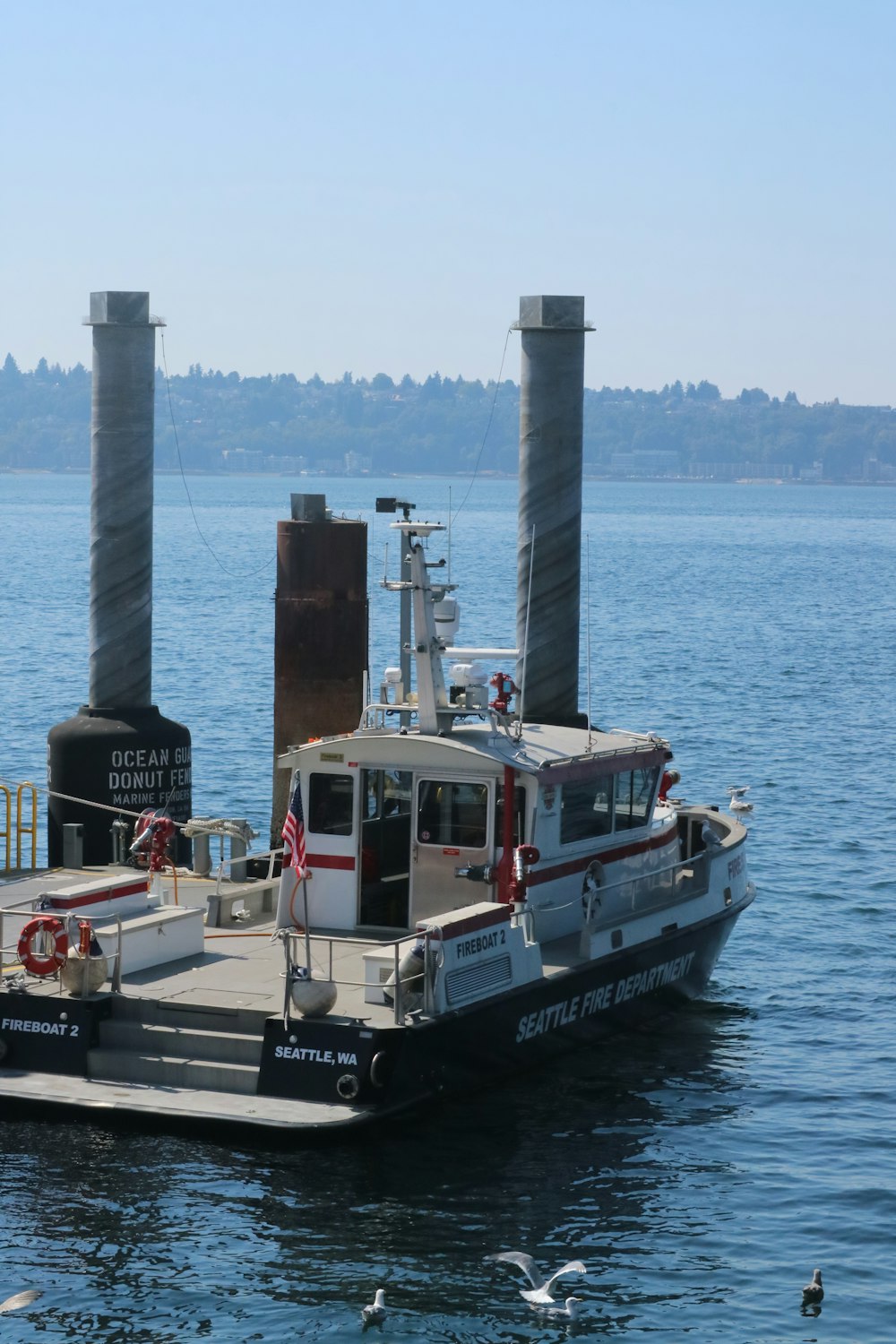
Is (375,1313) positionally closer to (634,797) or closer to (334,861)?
(334,861)

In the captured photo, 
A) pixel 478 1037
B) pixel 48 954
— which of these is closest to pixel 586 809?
pixel 478 1037

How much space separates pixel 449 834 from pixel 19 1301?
6110mm

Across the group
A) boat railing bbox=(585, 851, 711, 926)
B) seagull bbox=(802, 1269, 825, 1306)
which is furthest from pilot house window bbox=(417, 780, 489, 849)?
seagull bbox=(802, 1269, 825, 1306)

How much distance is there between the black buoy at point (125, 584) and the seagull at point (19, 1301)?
34.0 ft

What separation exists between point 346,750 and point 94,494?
696 cm

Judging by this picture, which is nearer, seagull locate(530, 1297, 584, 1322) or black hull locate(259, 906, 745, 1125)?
seagull locate(530, 1297, 584, 1322)

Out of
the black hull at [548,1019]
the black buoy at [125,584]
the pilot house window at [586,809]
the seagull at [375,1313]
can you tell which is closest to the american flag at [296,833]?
the black hull at [548,1019]

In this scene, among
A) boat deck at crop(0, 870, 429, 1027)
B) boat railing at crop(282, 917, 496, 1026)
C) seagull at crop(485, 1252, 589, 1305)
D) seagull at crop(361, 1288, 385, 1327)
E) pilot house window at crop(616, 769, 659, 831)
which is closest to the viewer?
seagull at crop(361, 1288, 385, 1327)

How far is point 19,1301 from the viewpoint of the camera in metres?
12.1

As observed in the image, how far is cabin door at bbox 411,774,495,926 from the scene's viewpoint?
16906mm

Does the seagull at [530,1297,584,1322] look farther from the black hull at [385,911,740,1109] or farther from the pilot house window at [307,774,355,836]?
the pilot house window at [307,774,355,836]

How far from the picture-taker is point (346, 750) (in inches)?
674

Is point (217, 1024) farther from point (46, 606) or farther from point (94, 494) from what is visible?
point (46, 606)

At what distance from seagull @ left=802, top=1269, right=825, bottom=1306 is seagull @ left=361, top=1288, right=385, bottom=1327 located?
2.89 metres
